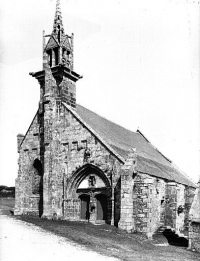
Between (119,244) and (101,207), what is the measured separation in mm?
7372

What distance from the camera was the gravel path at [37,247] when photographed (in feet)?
45.5

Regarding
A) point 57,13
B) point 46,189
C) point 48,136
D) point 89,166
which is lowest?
point 46,189

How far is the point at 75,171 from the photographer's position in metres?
27.7

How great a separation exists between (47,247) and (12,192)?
2988 cm

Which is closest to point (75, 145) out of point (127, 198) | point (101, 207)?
point (101, 207)

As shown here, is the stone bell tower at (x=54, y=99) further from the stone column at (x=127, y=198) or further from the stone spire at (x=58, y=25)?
the stone column at (x=127, y=198)

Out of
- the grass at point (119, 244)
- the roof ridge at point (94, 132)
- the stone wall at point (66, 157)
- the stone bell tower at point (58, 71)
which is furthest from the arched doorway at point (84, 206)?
the stone bell tower at point (58, 71)

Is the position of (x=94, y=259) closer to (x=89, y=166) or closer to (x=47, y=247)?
(x=47, y=247)

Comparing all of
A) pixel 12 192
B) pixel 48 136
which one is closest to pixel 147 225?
pixel 48 136

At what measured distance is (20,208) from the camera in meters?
30.0

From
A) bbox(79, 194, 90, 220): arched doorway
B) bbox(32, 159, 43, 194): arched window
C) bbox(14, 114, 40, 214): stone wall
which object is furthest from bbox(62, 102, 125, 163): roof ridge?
bbox(32, 159, 43, 194): arched window

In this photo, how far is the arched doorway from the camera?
27578 mm

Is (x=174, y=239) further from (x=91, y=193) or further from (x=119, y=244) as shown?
(x=119, y=244)

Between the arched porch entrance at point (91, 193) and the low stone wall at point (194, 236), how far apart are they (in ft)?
20.9
